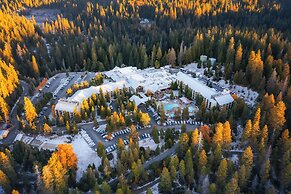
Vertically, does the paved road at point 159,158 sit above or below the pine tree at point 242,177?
below

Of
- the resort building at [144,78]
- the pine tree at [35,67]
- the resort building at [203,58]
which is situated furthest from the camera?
the pine tree at [35,67]

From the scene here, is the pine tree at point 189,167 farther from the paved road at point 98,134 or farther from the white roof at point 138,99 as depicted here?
the white roof at point 138,99

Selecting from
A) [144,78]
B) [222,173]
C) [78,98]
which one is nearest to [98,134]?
[78,98]

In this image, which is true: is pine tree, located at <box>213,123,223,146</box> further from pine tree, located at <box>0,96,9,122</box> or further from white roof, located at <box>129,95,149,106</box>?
pine tree, located at <box>0,96,9,122</box>

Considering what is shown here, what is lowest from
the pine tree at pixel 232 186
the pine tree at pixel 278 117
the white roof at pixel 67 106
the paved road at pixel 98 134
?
the paved road at pixel 98 134

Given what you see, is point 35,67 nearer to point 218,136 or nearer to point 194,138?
point 194,138

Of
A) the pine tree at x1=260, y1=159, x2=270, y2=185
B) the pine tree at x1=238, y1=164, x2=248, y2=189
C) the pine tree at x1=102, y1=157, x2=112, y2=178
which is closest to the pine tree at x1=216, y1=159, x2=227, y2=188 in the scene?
the pine tree at x1=238, y1=164, x2=248, y2=189

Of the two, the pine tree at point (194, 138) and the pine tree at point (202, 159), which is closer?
the pine tree at point (202, 159)

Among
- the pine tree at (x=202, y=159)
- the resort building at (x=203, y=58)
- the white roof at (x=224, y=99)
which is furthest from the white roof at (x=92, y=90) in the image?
the pine tree at (x=202, y=159)

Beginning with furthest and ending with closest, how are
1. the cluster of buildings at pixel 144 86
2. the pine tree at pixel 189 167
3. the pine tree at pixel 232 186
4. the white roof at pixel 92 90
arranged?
the white roof at pixel 92 90 → the cluster of buildings at pixel 144 86 → the pine tree at pixel 189 167 → the pine tree at pixel 232 186

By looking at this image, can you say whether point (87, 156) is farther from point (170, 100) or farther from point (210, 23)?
point (210, 23)
